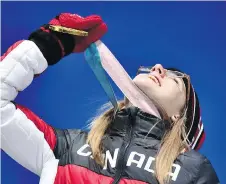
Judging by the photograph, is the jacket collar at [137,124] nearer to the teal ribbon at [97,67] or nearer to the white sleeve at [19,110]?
the teal ribbon at [97,67]

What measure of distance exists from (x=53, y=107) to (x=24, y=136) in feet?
2.19

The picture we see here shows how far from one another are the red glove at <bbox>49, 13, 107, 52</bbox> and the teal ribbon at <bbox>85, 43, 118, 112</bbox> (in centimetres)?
2

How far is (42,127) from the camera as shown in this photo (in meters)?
1.13

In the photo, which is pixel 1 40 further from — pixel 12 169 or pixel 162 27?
pixel 162 27

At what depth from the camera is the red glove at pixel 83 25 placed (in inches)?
42.2

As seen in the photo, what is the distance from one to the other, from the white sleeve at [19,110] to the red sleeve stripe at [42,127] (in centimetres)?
2

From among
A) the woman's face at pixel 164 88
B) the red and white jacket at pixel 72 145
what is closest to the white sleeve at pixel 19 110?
the red and white jacket at pixel 72 145

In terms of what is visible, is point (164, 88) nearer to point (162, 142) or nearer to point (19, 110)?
point (162, 142)

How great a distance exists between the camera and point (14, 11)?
68.3 inches

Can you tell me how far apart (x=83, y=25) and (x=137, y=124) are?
0.95ft

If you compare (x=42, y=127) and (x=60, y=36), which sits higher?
(x=60, y=36)

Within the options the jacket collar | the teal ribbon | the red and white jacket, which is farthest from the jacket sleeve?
the teal ribbon

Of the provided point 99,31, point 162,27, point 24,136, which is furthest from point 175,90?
point 162,27

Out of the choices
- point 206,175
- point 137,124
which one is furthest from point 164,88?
point 206,175
